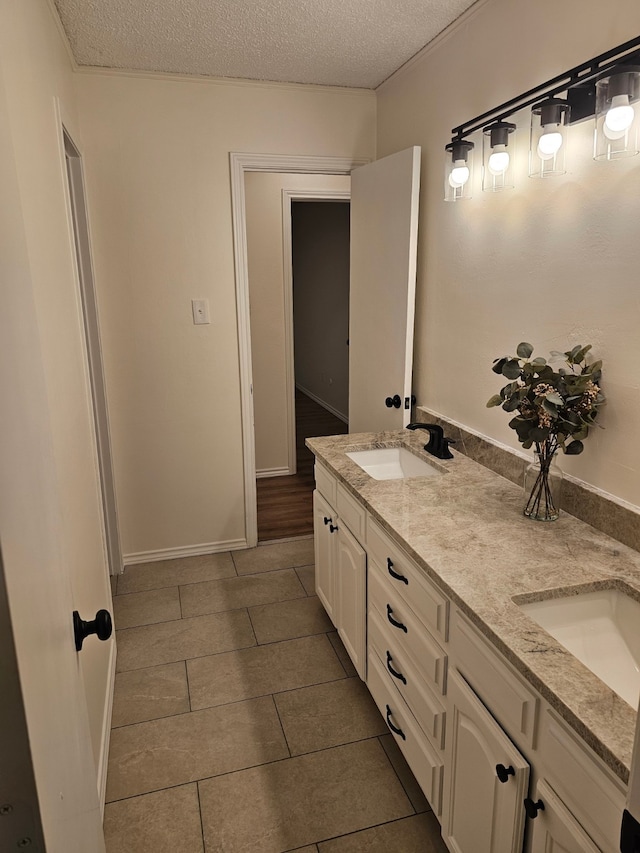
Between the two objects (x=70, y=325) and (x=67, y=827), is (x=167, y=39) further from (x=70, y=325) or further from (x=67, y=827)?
(x=67, y=827)

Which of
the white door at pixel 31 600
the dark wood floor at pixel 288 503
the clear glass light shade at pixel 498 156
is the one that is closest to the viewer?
the white door at pixel 31 600

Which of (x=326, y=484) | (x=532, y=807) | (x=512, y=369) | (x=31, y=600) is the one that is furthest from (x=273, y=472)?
(x=31, y=600)

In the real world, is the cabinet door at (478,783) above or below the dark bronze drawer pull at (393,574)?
below

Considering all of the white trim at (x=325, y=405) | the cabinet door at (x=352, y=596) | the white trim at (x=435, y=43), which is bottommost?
the white trim at (x=325, y=405)

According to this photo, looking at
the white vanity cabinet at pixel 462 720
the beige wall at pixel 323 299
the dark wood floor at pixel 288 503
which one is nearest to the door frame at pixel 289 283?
the dark wood floor at pixel 288 503

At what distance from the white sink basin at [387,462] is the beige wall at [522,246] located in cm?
28

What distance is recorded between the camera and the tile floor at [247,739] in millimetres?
1776

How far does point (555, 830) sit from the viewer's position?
1114 mm

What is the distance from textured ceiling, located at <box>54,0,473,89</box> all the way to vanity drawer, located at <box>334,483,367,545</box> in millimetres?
1771

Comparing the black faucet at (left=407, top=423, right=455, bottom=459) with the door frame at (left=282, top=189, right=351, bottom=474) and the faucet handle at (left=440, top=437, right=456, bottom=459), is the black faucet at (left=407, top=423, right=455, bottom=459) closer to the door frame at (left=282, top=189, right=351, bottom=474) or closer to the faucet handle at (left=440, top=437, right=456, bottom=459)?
the faucet handle at (left=440, top=437, right=456, bottom=459)

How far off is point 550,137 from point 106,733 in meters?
2.35

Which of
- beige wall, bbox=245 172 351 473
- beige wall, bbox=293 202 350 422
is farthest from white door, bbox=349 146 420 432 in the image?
beige wall, bbox=293 202 350 422

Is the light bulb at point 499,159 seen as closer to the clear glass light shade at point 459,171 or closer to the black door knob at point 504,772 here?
the clear glass light shade at point 459,171

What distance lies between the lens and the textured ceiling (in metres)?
2.21
